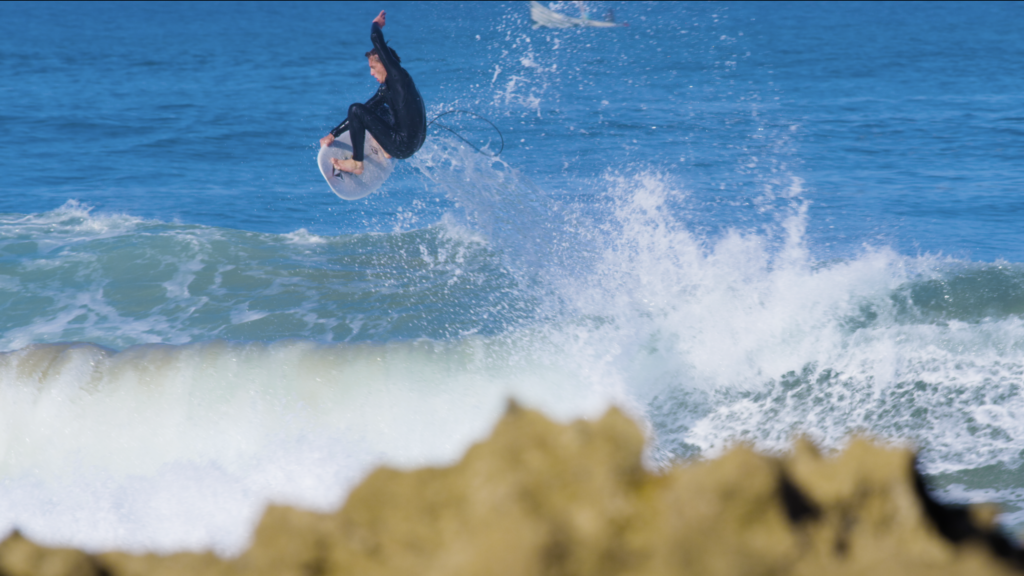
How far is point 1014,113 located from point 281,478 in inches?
935

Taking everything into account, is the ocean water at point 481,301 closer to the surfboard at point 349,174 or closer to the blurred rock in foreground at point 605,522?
the blurred rock in foreground at point 605,522

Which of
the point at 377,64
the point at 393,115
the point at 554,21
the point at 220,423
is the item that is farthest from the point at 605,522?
the point at 554,21

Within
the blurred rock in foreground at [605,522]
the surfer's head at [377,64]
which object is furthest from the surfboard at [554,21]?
the blurred rock in foreground at [605,522]

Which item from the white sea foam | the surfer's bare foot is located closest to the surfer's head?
the surfer's bare foot

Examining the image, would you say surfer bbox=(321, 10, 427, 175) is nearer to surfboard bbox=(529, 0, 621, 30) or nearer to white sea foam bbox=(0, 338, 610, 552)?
white sea foam bbox=(0, 338, 610, 552)

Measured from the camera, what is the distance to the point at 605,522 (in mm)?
1508

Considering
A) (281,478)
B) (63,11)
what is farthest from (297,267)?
(63,11)

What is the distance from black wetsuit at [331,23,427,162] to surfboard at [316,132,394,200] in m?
0.80

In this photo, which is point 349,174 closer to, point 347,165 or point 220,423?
point 347,165

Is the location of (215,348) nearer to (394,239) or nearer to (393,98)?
(393,98)

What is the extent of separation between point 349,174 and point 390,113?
1604 millimetres

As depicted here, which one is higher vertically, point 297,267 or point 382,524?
point 382,524

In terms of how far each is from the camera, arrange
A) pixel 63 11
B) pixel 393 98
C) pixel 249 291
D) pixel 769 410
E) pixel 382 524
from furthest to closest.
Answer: pixel 63 11 < pixel 249 291 < pixel 393 98 < pixel 769 410 < pixel 382 524

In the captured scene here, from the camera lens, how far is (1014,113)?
901 inches
